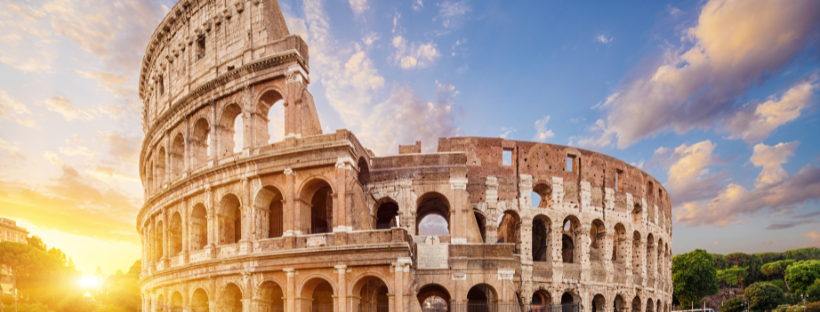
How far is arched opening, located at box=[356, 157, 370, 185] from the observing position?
2075 cm

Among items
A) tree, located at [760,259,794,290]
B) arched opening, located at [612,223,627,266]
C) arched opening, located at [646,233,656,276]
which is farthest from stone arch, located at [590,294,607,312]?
tree, located at [760,259,794,290]

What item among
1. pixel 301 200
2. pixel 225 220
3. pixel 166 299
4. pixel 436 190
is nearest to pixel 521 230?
pixel 436 190

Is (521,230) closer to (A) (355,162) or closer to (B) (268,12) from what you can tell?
(A) (355,162)

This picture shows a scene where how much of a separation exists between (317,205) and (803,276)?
191 ft

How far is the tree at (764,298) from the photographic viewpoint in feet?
161

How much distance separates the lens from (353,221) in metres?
17.7

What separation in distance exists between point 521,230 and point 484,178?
2.98 meters

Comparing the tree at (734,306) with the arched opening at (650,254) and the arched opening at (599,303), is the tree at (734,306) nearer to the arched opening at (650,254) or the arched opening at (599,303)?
the arched opening at (650,254)

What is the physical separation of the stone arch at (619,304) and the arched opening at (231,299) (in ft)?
61.5

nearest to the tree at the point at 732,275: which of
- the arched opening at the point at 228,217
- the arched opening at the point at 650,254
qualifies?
the arched opening at the point at 650,254

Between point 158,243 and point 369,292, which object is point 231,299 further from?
point 158,243

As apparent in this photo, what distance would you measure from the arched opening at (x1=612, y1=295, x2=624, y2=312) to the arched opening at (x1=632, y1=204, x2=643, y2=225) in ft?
14.9

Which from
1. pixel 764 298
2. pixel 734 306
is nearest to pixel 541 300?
pixel 764 298

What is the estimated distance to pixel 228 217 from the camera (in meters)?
20.5
